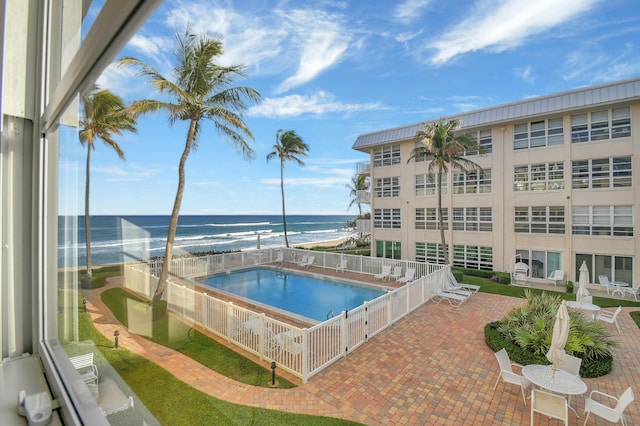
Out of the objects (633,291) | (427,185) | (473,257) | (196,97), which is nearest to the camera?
(196,97)

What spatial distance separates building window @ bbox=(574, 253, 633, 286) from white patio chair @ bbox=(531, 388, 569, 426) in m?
11.7

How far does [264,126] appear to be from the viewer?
284cm

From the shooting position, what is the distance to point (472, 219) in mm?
15242

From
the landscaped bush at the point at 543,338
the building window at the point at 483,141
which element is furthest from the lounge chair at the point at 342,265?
the building window at the point at 483,141

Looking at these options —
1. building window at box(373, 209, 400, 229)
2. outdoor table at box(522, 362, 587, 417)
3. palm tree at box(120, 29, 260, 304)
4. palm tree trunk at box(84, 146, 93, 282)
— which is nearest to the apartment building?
building window at box(373, 209, 400, 229)

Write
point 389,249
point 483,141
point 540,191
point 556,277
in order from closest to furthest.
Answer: point 556,277, point 540,191, point 483,141, point 389,249

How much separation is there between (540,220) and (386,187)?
809cm

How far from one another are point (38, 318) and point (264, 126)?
219 centimetres

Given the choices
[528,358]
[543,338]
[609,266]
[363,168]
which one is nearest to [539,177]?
[609,266]

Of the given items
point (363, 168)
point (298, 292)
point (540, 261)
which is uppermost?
point (363, 168)

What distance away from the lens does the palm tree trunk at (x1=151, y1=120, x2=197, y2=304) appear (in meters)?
1.84

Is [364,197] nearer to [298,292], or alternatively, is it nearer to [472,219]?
[472,219]

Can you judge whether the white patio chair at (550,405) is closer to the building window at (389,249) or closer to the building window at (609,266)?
the building window at (609,266)

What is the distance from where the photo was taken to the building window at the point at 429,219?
632 inches
